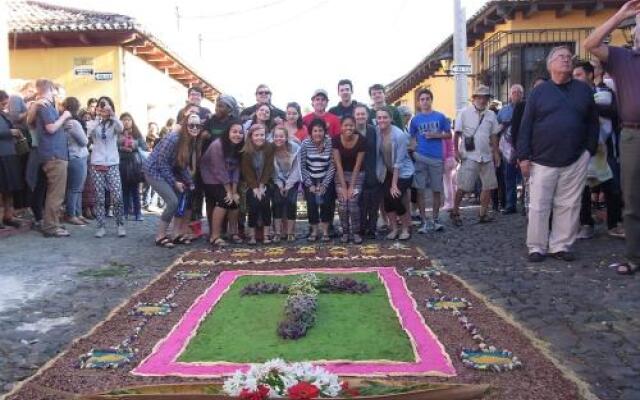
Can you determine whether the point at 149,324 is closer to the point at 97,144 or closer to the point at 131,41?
the point at 97,144

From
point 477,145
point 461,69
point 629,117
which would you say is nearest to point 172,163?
point 477,145

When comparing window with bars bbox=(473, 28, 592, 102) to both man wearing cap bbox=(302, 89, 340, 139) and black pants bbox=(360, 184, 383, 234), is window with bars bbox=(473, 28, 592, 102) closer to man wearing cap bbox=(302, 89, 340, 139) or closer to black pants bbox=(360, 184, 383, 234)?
man wearing cap bbox=(302, 89, 340, 139)

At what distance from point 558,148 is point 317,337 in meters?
3.59

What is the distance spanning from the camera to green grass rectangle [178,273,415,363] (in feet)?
13.3

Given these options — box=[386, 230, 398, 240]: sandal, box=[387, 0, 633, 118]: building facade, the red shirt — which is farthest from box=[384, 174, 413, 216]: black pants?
box=[387, 0, 633, 118]: building facade

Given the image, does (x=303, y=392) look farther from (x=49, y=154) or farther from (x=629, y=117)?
(x=49, y=154)

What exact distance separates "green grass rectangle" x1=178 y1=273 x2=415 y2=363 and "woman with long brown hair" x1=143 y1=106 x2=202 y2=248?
3.13m

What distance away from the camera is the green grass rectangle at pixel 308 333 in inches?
159

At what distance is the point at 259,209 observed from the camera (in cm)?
880

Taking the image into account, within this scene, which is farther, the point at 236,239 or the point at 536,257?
the point at 236,239

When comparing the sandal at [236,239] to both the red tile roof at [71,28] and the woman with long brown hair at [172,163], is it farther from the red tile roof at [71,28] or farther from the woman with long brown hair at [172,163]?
the red tile roof at [71,28]

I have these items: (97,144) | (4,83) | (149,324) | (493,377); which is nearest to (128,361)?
(149,324)

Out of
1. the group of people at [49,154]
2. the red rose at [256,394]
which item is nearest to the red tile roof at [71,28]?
the group of people at [49,154]

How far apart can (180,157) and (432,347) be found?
5.32m
